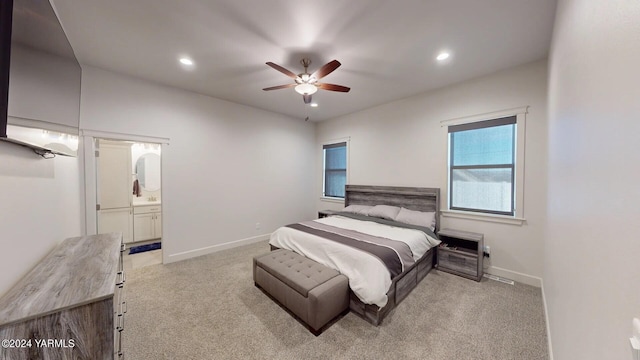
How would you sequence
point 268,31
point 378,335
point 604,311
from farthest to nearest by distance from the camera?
point 268,31
point 378,335
point 604,311

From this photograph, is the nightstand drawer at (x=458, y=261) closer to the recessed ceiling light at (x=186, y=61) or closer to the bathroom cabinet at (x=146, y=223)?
the recessed ceiling light at (x=186, y=61)

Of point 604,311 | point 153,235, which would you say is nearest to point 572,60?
point 604,311

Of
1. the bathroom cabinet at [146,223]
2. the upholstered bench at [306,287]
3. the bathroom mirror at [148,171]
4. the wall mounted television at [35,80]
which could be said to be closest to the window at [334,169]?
the upholstered bench at [306,287]

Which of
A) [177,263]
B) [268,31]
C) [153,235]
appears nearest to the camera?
[268,31]

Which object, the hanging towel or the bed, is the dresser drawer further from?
the bed

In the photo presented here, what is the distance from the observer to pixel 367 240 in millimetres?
2777

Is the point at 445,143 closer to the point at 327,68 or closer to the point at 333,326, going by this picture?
the point at 327,68

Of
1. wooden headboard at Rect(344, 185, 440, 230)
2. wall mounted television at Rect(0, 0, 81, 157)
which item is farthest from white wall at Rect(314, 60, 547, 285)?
wall mounted television at Rect(0, 0, 81, 157)

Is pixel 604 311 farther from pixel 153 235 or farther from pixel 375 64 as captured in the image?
pixel 153 235

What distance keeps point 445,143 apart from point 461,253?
1759 mm

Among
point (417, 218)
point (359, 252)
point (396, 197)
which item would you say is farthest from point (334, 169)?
point (359, 252)

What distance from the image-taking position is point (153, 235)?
486cm

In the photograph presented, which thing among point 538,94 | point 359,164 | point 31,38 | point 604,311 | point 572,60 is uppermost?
point 538,94

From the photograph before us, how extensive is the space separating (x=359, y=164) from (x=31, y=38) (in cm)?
454
